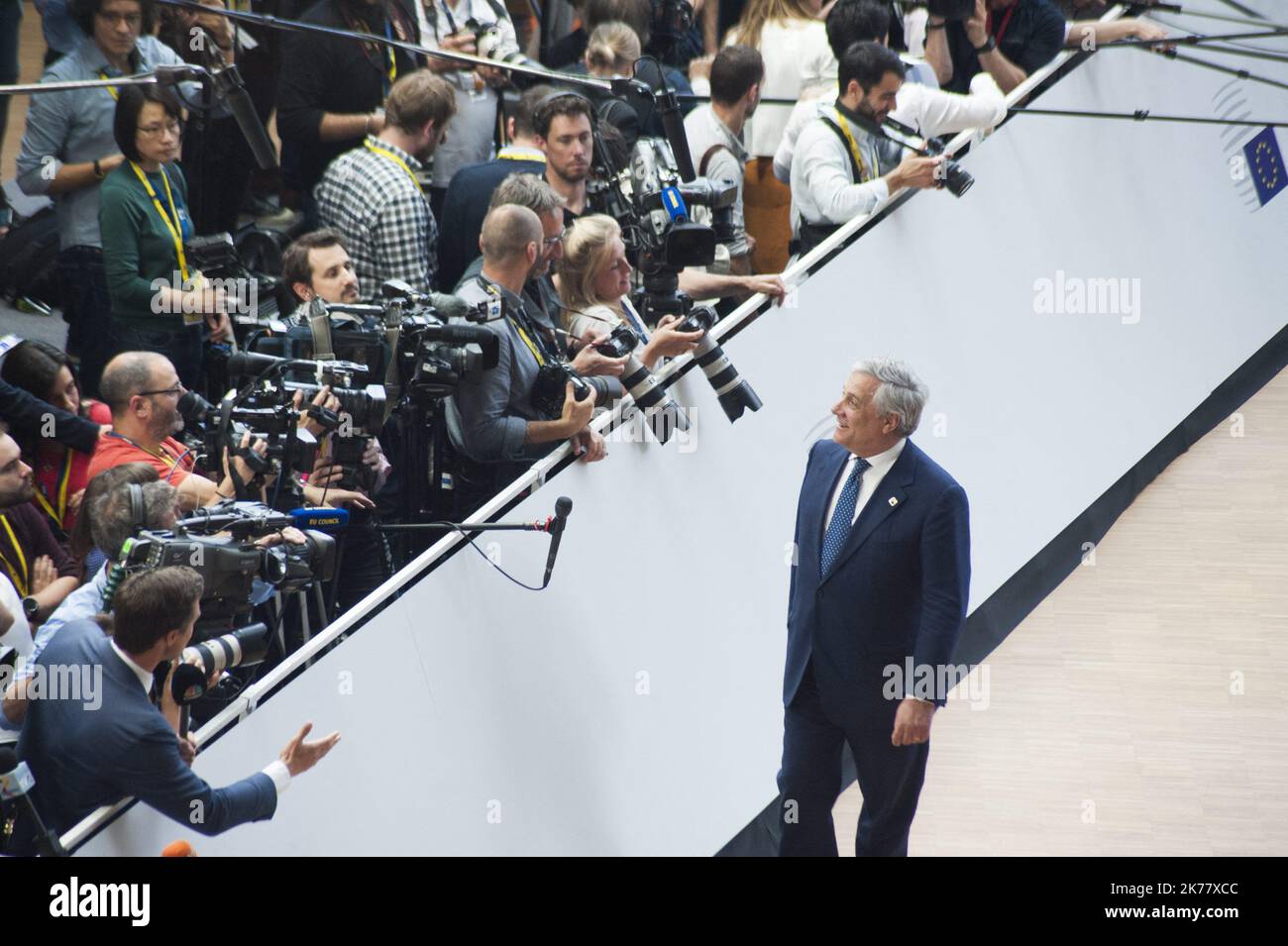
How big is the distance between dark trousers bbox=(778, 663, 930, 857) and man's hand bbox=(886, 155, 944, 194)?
1997 mm

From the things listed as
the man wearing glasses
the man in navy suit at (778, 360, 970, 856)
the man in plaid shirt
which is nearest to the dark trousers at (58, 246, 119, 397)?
the man wearing glasses

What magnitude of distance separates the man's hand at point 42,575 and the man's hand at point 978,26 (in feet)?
13.1

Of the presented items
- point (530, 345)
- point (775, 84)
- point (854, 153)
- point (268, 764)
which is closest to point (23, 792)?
point (268, 764)

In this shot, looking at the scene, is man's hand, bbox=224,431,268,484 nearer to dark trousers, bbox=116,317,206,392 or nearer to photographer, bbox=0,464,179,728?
photographer, bbox=0,464,179,728

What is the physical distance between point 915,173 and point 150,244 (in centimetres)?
251

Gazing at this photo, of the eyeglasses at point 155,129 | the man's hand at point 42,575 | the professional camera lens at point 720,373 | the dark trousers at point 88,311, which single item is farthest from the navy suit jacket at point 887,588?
the dark trousers at point 88,311

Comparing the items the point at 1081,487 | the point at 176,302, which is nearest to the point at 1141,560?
the point at 1081,487

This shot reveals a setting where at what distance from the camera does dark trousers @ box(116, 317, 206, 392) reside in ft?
16.7

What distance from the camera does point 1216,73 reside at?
7.46 m

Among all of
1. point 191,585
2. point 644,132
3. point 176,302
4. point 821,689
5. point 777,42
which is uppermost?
point 777,42

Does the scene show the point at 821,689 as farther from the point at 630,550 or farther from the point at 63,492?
the point at 63,492

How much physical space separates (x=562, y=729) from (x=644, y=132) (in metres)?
2.20
